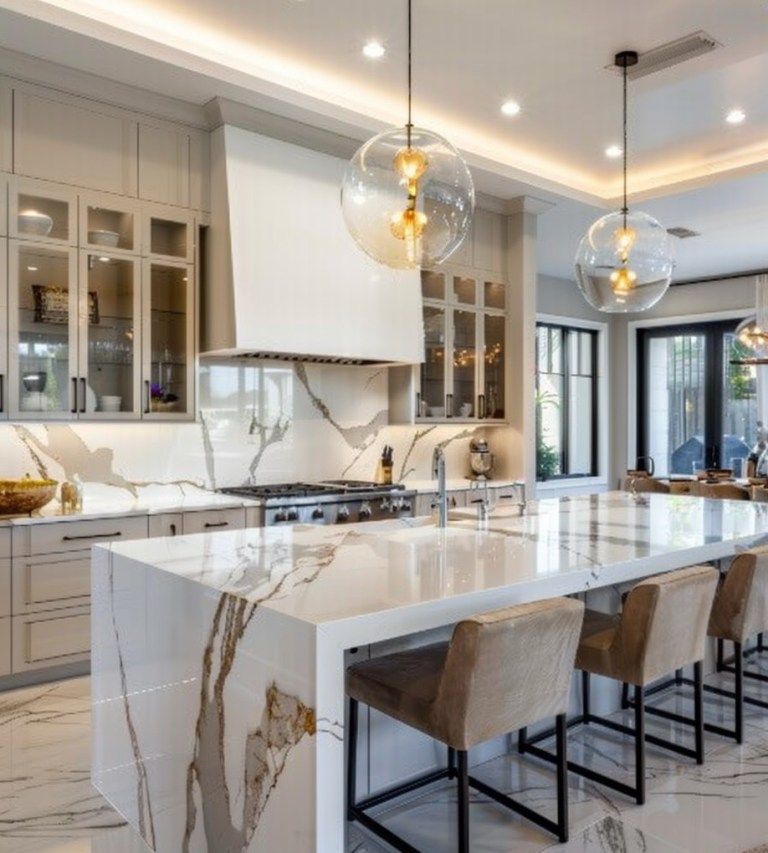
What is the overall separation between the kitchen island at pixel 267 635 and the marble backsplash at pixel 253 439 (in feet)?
6.31

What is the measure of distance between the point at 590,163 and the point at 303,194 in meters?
2.43

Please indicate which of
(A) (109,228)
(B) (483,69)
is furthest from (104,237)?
(B) (483,69)

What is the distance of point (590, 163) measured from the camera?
19.7 feet

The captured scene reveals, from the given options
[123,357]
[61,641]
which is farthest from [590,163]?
[61,641]

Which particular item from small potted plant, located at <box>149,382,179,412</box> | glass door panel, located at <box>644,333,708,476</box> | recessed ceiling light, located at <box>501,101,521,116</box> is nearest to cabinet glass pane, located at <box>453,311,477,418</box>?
recessed ceiling light, located at <box>501,101,521,116</box>

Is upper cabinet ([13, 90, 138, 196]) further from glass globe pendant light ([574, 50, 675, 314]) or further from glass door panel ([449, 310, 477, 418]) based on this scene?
glass door panel ([449, 310, 477, 418])

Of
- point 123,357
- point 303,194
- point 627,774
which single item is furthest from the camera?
point 303,194

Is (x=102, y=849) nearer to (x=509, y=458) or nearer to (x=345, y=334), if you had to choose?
(x=345, y=334)

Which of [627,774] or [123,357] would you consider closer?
[627,774]

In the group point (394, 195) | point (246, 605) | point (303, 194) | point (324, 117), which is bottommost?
point (246, 605)

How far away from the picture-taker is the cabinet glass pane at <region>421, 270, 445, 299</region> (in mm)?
5992

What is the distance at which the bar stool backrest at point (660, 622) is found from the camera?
2.54 metres

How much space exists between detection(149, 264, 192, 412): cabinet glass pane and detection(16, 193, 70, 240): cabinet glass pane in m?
0.54

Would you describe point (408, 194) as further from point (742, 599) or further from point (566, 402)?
point (566, 402)
